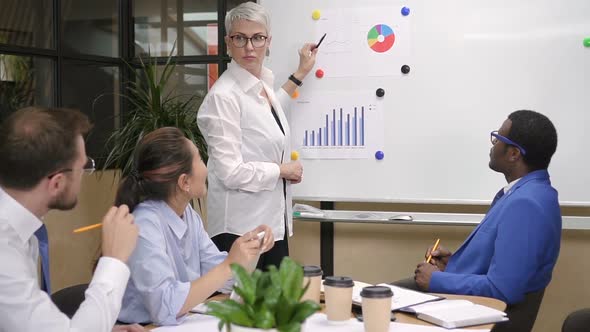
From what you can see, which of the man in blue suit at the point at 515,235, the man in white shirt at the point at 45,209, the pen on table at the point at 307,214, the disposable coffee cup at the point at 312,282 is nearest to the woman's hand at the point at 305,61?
the pen on table at the point at 307,214

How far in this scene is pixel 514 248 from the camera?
2.36m

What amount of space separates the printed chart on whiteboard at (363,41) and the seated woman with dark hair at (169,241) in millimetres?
1492

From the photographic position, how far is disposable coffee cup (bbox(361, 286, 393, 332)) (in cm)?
166

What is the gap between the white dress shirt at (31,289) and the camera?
59.6 inches

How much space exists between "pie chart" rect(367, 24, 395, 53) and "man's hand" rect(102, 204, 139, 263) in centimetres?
211

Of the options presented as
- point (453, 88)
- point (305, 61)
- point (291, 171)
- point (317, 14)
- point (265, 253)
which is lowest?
point (265, 253)

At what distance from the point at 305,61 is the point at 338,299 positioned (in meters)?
2.00

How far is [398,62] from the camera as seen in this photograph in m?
3.52

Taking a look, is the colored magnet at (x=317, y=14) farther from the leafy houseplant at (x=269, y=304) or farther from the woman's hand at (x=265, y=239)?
the leafy houseplant at (x=269, y=304)

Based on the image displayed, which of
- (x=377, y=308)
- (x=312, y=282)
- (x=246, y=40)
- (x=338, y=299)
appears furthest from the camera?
(x=246, y=40)

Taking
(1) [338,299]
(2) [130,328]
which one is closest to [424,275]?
(1) [338,299]

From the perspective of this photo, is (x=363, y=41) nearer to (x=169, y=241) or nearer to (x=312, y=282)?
(x=169, y=241)

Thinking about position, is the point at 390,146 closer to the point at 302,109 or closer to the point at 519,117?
the point at 302,109

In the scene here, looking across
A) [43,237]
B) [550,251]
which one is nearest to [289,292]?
[43,237]
